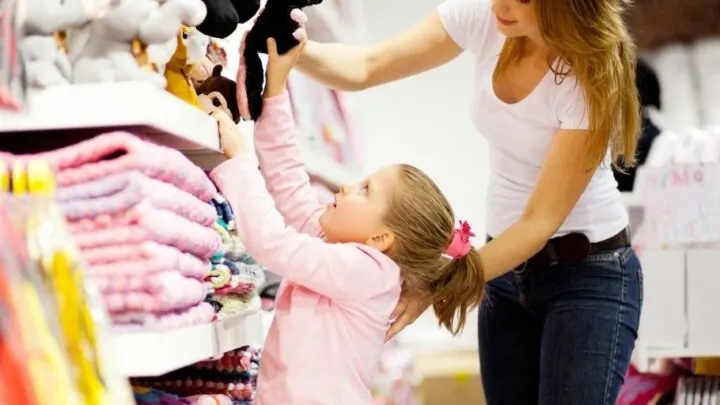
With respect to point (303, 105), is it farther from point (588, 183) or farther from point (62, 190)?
point (62, 190)

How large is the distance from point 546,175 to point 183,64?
59 centimetres

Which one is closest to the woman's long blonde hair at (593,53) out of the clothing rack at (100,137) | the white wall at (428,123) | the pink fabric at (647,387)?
the clothing rack at (100,137)

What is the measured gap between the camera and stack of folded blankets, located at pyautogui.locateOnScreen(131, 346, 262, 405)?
128cm

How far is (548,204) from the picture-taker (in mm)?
1430

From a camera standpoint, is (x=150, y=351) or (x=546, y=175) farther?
(x=546, y=175)

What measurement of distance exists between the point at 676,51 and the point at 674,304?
4.07 ft

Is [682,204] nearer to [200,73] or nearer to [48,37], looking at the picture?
[200,73]

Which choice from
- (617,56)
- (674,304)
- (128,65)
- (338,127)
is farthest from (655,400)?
(128,65)

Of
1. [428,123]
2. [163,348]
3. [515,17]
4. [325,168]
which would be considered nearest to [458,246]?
[515,17]

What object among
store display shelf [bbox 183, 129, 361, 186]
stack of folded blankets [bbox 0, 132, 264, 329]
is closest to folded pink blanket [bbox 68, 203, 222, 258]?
stack of folded blankets [bbox 0, 132, 264, 329]

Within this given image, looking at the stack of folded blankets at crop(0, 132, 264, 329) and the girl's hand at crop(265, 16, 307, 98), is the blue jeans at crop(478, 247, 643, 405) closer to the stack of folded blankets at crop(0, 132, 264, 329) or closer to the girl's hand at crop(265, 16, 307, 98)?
the girl's hand at crop(265, 16, 307, 98)

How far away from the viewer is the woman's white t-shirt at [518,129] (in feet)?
4.77

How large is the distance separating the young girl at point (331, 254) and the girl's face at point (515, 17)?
0.94 feet

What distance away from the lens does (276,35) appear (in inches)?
49.4
